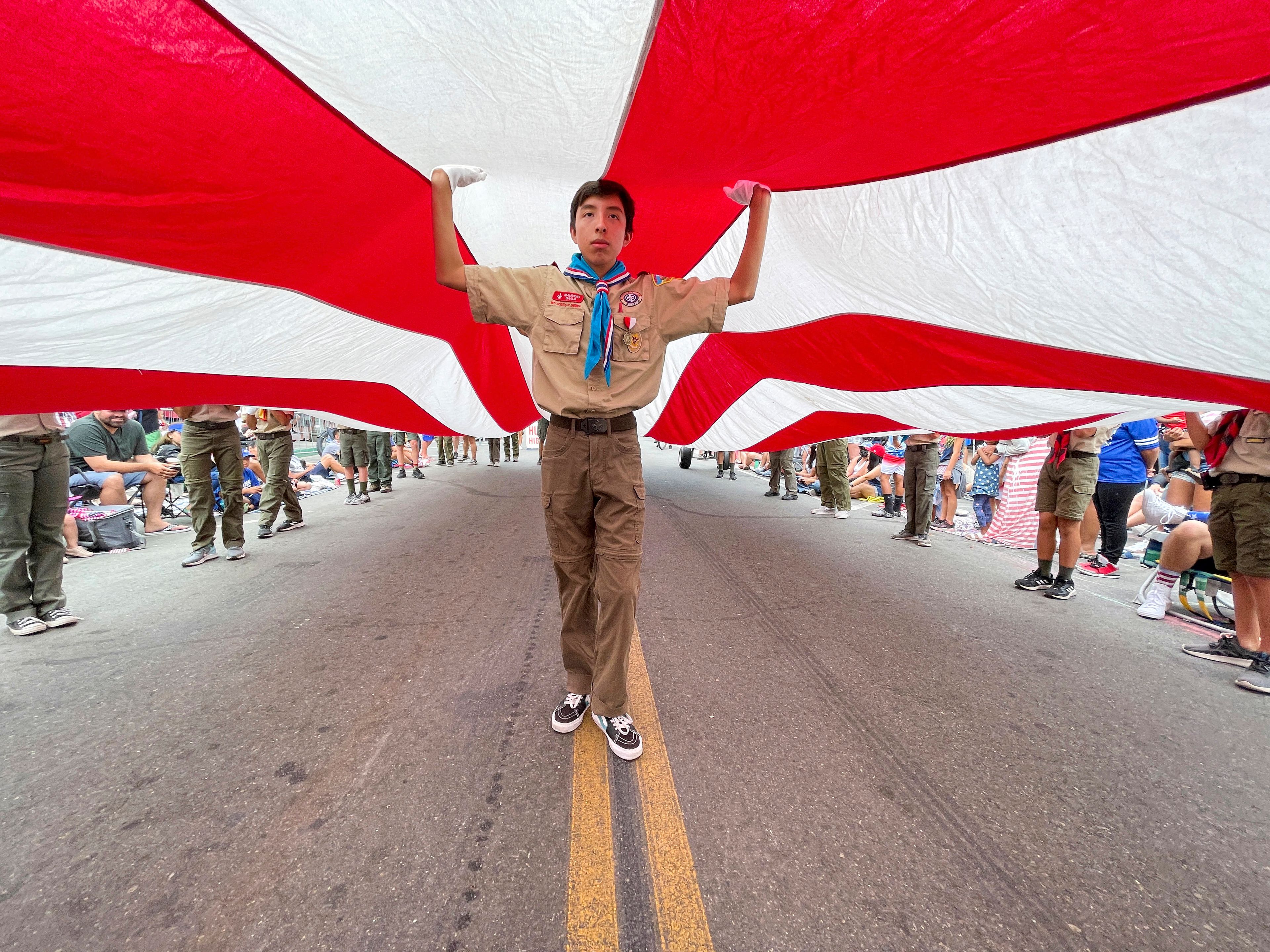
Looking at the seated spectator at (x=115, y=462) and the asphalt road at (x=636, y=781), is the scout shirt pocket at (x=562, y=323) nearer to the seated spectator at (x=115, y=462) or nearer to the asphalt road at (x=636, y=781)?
the asphalt road at (x=636, y=781)

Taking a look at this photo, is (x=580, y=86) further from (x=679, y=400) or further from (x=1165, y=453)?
(x=1165, y=453)

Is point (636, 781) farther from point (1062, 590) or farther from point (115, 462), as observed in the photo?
point (115, 462)

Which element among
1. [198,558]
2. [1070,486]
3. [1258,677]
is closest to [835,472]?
[1070,486]

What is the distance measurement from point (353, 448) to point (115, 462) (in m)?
3.17

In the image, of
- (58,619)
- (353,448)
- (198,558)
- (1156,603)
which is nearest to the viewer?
(58,619)

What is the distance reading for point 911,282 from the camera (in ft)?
7.20

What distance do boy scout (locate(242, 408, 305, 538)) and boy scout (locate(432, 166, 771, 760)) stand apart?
500 centimetres

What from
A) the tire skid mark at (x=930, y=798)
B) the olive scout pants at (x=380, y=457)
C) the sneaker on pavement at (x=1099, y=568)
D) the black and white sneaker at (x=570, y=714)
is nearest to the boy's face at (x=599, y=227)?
the black and white sneaker at (x=570, y=714)

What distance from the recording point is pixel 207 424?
440cm

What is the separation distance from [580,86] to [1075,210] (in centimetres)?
166

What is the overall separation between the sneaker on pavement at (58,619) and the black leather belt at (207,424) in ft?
5.96

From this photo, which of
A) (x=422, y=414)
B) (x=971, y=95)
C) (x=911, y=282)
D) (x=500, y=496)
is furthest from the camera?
(x=500, y=496)

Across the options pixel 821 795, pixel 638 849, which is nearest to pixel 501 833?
pixel 638 849

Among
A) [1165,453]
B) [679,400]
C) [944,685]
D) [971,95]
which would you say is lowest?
[944,685]
